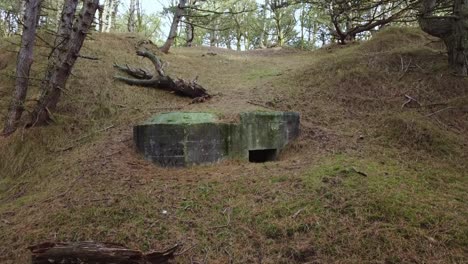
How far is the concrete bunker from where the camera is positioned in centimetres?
589

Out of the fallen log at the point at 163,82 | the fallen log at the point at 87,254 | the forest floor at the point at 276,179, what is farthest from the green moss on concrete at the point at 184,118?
the fallen log at the point at 87,254

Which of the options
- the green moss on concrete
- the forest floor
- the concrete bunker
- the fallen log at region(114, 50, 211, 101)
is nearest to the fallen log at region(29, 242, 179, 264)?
the forest floor

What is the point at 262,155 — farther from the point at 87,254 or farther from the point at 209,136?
the point at 87,254

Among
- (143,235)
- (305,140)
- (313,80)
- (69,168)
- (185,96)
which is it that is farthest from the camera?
(313,80)

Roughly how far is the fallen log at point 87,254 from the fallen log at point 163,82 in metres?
4.79

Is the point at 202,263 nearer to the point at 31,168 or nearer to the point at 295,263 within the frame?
the point at 295,263

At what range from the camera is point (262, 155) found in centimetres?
694

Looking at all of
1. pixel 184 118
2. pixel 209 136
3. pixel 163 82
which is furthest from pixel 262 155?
pixel 163 82

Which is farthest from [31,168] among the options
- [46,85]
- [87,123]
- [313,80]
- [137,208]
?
[313,80]

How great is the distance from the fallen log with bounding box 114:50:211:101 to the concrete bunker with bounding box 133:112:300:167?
2004 millimetres

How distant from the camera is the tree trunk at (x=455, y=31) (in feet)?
24.7

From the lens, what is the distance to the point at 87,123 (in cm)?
698

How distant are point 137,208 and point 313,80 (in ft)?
20.6

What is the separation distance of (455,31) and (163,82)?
6.58 m
